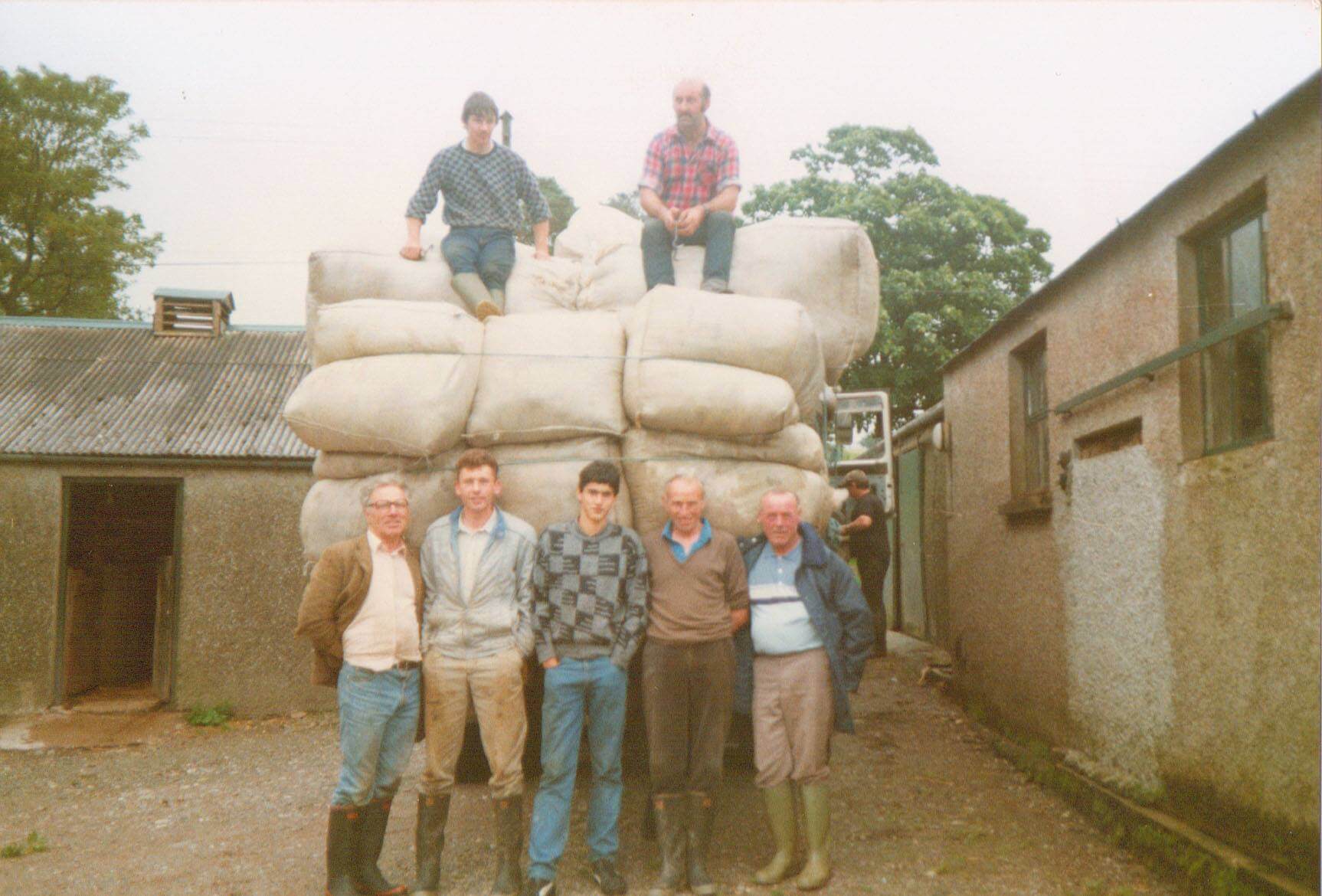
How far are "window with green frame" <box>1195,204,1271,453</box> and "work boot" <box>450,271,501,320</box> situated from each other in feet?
10.3

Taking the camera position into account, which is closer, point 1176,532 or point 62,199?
point 1176,532

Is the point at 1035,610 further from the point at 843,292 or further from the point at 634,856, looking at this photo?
the point at 634,856

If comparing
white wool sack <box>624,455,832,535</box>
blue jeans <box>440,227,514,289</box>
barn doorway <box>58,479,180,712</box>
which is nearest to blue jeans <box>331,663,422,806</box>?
white wool sack <box>624,455,832,535</box>

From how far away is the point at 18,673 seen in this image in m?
9.13

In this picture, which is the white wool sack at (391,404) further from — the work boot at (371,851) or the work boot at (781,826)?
the work boot at (781,826)

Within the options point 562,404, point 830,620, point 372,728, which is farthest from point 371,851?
point 830,620

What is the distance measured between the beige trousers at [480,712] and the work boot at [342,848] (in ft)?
1.03

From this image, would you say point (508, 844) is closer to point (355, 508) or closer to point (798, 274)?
point (355, 508)

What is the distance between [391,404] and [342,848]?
5.77 feet

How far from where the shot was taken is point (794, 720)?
4.48m

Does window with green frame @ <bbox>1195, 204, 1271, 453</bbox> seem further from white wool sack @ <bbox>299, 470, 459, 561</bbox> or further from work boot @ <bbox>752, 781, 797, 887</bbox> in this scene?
white wool sack @ <bbox>299, 470, 459, 561</bbox>

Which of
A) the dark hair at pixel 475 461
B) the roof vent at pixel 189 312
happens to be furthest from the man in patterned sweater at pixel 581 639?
the roof vent at pixel 189 312

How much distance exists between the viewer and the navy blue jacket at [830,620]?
177 inches

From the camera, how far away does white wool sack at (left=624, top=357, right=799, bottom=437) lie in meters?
4.32
